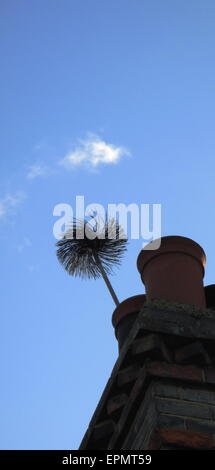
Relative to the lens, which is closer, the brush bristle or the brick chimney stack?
the brick chimney stack

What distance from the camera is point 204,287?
710 cm

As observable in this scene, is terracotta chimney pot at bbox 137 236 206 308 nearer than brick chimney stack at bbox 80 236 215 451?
No

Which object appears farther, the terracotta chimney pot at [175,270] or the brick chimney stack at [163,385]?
the terracotta chimney pot at [175,270]

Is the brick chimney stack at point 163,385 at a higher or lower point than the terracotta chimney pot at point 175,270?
lower

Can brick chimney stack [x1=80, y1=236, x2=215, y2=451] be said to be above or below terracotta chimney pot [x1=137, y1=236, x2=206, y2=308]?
below

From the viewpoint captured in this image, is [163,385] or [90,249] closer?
[163,385]

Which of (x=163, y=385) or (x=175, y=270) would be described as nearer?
(x=163, y=385)

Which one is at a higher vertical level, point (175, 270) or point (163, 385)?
point (175, 270)

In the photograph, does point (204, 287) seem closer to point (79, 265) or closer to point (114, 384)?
point (114, 384)

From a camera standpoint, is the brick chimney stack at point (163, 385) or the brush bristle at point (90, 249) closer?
the brick chimney stack at point (163, 385)
